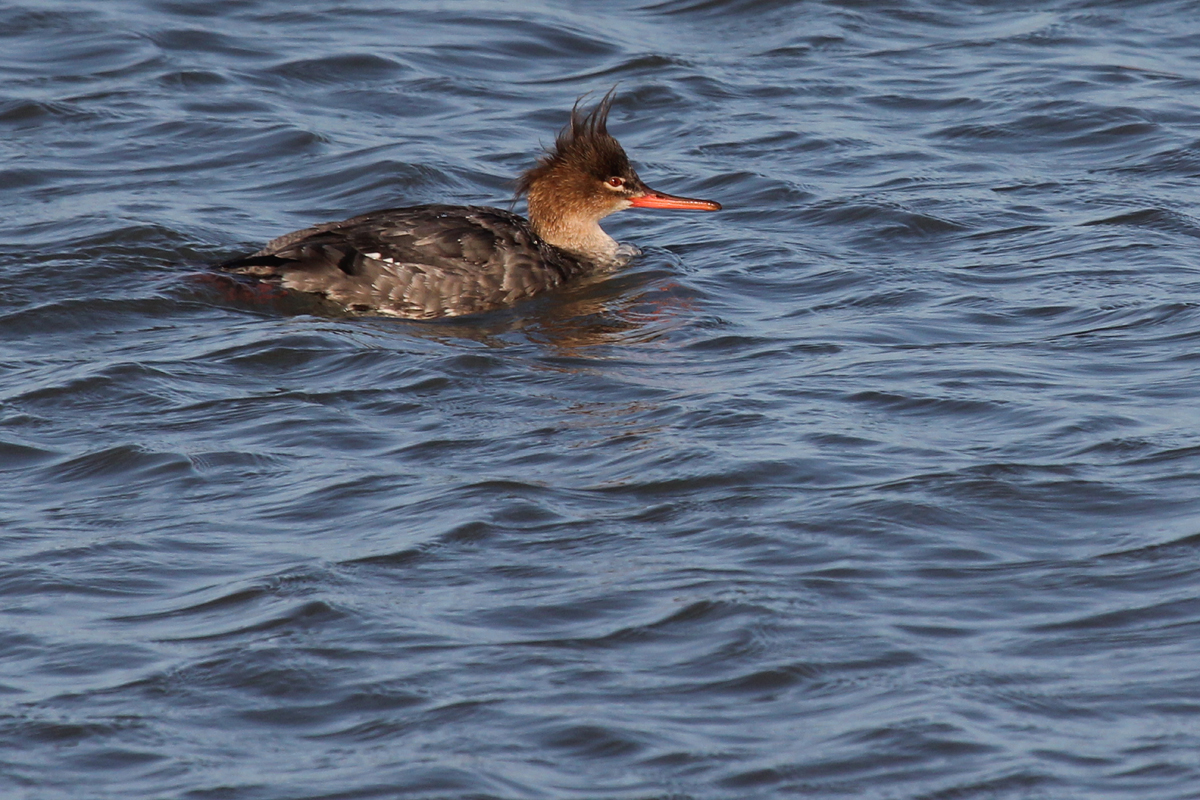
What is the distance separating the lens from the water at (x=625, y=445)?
5.15 m

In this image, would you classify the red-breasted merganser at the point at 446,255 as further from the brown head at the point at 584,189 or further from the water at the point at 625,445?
the water at the point at 625,445

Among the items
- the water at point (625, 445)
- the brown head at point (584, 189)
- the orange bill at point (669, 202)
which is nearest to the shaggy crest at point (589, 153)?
the brown head at point (584, 189)

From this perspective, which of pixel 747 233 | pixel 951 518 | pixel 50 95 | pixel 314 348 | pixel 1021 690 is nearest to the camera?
pixel 1021 690

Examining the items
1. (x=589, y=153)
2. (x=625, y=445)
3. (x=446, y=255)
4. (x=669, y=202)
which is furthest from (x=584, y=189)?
(x=625, y=445)

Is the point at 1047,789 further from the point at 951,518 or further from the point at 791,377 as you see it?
the point at 791,377

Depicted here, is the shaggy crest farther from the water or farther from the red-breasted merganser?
the water

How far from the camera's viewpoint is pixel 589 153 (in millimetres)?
10398

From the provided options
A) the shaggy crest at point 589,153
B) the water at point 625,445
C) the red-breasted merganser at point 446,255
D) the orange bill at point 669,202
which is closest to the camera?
the water at point 625,445

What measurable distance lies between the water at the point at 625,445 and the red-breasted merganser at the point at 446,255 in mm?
224

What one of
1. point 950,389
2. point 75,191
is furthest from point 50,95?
point 950,389

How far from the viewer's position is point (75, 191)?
1092cm

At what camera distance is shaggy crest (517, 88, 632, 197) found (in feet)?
34.0

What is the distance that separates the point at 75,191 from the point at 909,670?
7.31 meters

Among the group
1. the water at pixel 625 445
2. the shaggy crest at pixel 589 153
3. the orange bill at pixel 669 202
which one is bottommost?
the water at pixel 625 445
